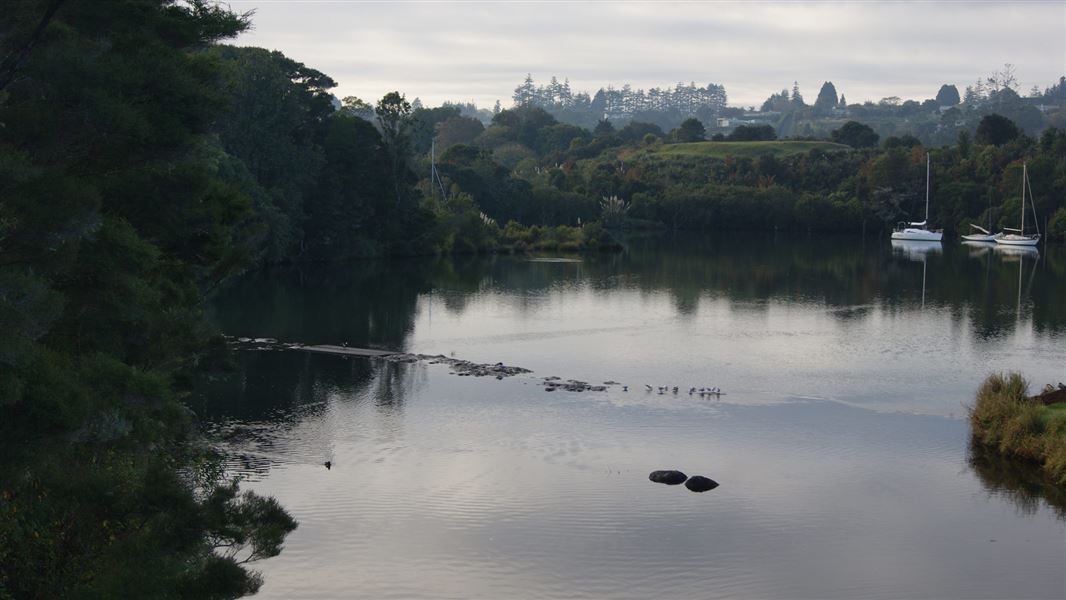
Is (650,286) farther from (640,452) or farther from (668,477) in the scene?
(668,477)

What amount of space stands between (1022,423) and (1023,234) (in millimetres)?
93598

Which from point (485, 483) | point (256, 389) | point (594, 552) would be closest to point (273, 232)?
point (256, 389)

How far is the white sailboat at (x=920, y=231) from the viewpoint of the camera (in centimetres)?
11919

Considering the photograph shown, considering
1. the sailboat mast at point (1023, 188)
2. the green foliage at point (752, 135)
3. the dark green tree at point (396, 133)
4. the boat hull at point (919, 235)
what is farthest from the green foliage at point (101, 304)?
Answer: the green foliage at point (752, 135)

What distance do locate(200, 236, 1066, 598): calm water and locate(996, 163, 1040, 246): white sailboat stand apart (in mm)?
55047

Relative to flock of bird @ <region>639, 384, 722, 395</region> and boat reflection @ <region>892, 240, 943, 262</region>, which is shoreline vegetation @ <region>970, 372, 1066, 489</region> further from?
boat reflection @ <region>892, 240, 943, 262</region>

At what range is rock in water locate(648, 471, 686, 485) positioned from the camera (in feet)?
89.9

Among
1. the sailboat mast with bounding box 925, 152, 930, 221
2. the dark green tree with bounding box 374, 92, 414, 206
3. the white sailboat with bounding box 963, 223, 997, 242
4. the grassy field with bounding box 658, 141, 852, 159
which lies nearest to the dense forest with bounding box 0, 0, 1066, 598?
the dark green tree with bounding box 374, 92, 414, 206

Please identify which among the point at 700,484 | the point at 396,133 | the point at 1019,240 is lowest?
the point at 700,484

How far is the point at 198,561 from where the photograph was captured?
44.0 feet

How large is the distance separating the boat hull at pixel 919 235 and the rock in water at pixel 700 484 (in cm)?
9932

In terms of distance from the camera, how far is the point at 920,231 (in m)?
120

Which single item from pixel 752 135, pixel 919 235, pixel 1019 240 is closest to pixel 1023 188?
pixel 1019 240

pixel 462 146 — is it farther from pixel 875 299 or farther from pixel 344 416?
pixel 344 416
